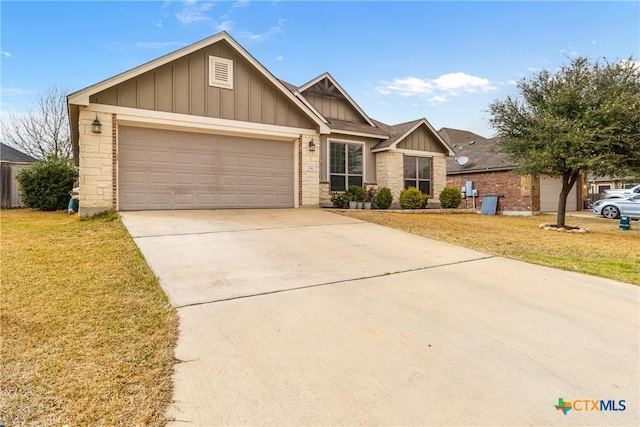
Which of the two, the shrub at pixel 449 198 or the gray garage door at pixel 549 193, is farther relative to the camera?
the gray garage door at pixel 549 193

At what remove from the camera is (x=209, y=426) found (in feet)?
6.07

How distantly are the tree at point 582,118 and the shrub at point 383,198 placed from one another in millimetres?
4812

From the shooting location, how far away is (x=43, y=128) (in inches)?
983

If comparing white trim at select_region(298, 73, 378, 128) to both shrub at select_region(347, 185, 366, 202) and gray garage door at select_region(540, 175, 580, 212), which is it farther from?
gray garage door at select_region(540, 175, 580, 212)

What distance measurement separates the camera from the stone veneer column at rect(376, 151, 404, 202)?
48.1 feet

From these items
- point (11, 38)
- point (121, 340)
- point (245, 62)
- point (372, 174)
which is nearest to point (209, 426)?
point (121, 340)

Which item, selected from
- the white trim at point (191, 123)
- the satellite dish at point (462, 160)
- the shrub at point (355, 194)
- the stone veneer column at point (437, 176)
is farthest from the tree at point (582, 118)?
the satellite dish at point (462, 160)

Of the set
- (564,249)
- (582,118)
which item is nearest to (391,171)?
(582,118)

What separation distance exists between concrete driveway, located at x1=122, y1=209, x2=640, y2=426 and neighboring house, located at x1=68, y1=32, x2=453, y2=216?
190 inches

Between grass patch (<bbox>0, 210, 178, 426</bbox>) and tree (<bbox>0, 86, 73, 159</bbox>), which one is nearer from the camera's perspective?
grass patch (<bbox>0, 210, 178, 426</bbox>)

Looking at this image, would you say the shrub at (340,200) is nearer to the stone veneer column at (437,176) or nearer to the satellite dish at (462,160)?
the stone veneer column at (437,176)

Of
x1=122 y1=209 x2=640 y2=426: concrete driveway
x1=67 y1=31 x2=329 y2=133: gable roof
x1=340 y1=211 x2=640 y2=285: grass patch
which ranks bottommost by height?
x1=122 y1=209 x2=640 y2=426: concrete driveway

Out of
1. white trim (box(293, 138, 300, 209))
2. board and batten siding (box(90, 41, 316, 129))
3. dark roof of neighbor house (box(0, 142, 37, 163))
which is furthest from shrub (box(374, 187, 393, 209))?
dark roof of neighbor house (box(0, 142, 37, 163))

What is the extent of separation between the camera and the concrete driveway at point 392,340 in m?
2.08
